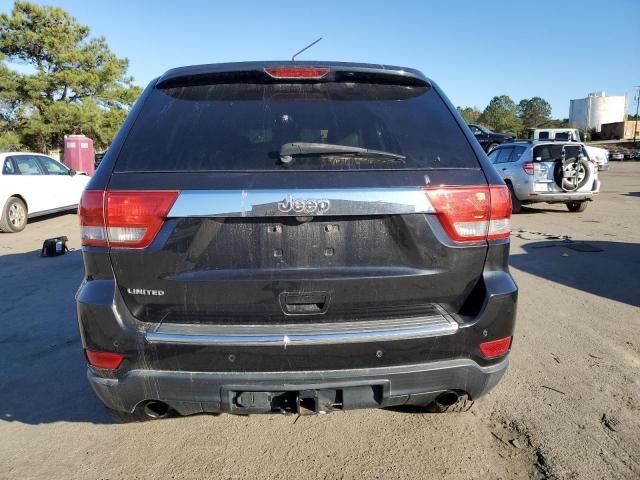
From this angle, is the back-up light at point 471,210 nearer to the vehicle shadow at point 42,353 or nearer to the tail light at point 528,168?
the vehicle shadow at point 42,353

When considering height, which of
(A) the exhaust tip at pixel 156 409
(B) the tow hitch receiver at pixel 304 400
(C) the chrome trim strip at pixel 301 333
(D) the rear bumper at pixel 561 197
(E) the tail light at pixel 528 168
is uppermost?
(E) the tail light at pixel 528 168

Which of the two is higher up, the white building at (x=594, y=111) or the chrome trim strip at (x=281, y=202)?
the white building at (x=594, y=111)

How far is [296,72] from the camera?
2.38m

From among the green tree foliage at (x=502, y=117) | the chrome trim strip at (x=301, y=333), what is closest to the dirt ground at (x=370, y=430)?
the chrome trim strip at (x=301, y=333)

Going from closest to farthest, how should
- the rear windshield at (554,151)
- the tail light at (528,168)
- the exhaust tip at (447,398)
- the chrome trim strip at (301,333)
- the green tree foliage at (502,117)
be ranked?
the chrome trim strip at (301,333) < the exhaust tip at (447,398) < the tail light at (528,168) < the rear windshield at (554,151) < the green tree foliage at (502,117)

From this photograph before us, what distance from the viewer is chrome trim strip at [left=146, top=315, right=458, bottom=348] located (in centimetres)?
201

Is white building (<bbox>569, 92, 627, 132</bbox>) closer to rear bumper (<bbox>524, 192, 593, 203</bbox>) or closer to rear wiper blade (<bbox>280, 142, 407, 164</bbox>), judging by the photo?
rear bumper (<bbox>524, 192, 593, 203</bbox>)

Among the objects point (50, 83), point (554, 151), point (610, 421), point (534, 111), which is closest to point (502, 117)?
point (534, 111)

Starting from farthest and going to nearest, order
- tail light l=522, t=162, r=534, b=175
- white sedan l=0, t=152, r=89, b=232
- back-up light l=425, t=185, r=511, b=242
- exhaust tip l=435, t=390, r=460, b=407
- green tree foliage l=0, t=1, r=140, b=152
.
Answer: green tree foliage l=0, t=1, r=140, b=152, tail light l=522, t=162, r=534, b=175, white sedan l=0, t=152, r=89, b=232, exhaust tip l=435, t=390, r=460, b=407, back-up light l=425, t=185, r=511, b=242

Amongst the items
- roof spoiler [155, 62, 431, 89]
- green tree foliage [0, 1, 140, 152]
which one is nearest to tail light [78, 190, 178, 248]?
roof spoiler [155, 62, 431, 89]

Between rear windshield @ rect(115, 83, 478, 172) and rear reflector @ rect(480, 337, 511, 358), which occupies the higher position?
rear windshield @ rect(115, 83, 478, 172)

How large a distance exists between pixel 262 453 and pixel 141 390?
0.84 m

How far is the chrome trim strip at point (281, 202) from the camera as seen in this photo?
2.01 metres

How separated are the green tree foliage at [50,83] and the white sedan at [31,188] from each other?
1899 cm
